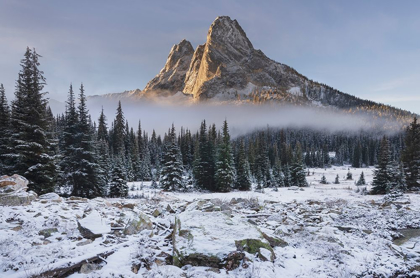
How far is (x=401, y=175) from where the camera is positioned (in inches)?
1079

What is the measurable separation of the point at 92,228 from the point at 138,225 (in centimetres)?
163

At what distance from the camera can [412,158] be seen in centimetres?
2769

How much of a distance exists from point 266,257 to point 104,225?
20.0 ft

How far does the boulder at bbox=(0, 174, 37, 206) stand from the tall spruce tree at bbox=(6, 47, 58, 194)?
6.25m

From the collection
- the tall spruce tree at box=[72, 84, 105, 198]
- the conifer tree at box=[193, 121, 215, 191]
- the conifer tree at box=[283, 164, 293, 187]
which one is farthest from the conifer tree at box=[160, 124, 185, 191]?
the conifer tree at box=[283, 164, 293, 187]

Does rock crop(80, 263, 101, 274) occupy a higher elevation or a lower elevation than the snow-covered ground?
higher

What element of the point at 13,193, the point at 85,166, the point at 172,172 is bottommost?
the point at 172,172

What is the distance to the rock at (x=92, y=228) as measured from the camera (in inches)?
293

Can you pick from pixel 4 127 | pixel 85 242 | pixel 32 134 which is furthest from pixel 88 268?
pixel 4 127

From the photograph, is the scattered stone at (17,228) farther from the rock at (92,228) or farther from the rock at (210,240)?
the rock at (210,240)

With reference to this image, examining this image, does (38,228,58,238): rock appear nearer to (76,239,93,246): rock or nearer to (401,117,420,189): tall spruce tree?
(76,239,93,246): rock

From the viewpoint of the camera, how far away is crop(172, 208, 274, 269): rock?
5.83m

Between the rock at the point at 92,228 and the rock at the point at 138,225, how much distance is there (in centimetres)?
70

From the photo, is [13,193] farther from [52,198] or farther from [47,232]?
[47,232]
